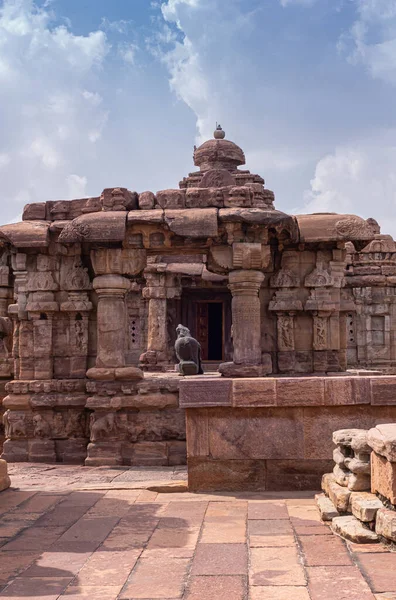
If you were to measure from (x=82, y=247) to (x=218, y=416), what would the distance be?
16.8ft

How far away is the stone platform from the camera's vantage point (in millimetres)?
6973

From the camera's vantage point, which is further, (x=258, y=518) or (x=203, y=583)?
(x=258, y=518)

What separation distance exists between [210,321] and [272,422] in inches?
538

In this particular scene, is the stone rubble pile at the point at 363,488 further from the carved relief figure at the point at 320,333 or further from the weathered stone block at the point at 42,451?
the weathered stone block at the point at 42,451

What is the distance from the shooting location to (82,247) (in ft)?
37.5

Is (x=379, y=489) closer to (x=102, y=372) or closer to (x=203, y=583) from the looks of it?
(x=203, y=583)

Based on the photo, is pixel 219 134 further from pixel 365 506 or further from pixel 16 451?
pixel 365 506

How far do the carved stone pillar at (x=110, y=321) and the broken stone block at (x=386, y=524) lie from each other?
21.2ft

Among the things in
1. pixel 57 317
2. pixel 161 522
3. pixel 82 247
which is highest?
pixel 82 247

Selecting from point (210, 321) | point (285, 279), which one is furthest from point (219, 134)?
point (285, 279)

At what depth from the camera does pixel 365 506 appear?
5.12 meters

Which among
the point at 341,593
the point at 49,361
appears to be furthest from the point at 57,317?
the point at 341,593

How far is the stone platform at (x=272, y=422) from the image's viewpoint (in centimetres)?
697

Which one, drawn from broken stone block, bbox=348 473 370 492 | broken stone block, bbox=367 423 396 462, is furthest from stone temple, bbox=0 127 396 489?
broken stone block, bbox=367 423 396 462
